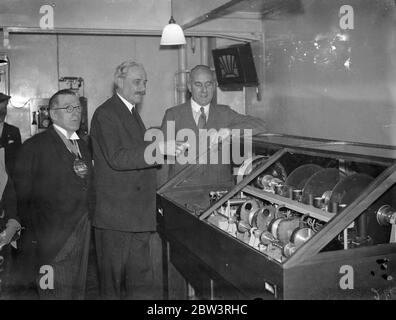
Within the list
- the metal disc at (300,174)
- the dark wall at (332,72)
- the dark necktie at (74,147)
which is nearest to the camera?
the metal disc at (300,174)

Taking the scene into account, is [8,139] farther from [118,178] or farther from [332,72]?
[332,72]

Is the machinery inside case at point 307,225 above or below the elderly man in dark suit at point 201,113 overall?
below

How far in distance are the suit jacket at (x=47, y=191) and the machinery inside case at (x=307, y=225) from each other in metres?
0.63

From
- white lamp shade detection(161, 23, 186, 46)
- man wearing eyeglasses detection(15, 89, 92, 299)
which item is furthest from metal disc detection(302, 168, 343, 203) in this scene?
white lamp shade detection(161, 23, 186, 46)

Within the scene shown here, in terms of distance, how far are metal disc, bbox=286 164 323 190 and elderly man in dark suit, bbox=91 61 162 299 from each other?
2.93 feet

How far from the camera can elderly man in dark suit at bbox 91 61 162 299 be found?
329cm

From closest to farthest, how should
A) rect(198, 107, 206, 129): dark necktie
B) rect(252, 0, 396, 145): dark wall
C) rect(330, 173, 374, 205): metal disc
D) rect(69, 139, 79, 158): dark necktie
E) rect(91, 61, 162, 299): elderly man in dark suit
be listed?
rect(330, 173, 374, 205): metal disc
rect(69, 139, 79, 158): dark necktie
rect(91, 61, 162, 299): elderly man in dark suit
rect(252, 0, 396, 145): dark wall
rect(198, 107, 206, 129): dark necktie

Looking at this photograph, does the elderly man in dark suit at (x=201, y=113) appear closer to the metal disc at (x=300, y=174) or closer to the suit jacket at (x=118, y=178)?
the suit jacket at (x=118, y=178)

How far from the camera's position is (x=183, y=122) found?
160 inches

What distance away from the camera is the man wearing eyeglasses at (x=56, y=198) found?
3025 mm

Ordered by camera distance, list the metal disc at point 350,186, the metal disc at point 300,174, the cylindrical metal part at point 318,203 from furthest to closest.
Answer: the metal disc at point 300,174, the cylindrical metal part at point 318,203, the metal disc at point 350,186

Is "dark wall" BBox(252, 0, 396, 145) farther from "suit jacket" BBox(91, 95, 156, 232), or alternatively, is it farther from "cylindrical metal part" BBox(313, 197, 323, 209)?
"suit jacket" BBox(91, 95, 156, 232)

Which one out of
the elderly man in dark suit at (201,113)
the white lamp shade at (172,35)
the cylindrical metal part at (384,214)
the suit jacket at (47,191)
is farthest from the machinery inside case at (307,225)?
the white lamp shade at (172,35)
